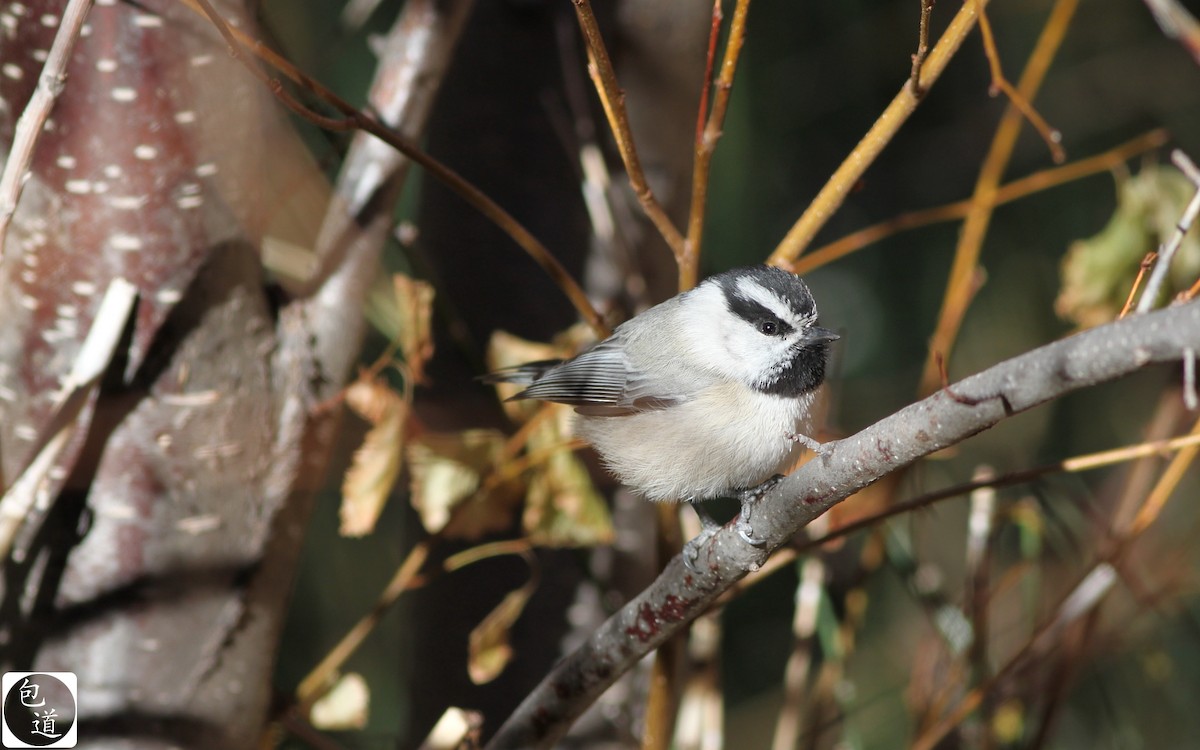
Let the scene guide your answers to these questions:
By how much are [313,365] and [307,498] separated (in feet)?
0.56

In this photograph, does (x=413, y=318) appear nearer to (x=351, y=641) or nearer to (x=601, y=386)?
(x=601, y=386)

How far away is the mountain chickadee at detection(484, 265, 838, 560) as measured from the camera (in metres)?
1.24

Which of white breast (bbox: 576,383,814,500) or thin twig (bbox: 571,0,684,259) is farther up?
thin twig (bbox: 571,0,684,259)

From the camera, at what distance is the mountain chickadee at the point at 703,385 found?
4.08ft

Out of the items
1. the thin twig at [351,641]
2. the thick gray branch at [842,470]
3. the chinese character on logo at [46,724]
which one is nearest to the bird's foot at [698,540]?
the thick gray branch at [842,470]

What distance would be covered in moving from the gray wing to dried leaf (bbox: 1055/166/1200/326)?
24.4 inches

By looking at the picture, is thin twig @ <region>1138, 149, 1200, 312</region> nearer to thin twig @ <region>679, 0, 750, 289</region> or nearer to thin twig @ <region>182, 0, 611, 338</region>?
thin twig @ <region>679, 0, 750, 289</region>

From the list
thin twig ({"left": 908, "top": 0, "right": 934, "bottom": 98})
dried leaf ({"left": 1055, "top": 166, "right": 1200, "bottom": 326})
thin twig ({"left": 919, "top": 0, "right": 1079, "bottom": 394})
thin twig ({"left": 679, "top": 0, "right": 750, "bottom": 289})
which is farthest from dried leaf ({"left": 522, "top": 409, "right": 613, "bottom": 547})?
dried leaf ({"left": 1055, "top": 166, "right": 1200, "bottom": 326})

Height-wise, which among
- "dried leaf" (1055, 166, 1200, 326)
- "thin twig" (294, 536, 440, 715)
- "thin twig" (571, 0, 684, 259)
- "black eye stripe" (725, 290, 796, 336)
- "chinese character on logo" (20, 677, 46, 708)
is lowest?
"chinese character on logo" (20, 677, 46, 708)

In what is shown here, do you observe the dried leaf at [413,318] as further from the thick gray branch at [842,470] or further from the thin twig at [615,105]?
the thick gray branch at [842,470]

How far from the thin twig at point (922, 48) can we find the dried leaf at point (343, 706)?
3.28ft

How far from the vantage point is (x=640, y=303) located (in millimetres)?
1510

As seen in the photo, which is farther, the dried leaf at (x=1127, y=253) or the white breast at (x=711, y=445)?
the dried leaf at (x=1127, y=253)

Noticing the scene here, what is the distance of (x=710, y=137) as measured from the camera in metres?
0.99
